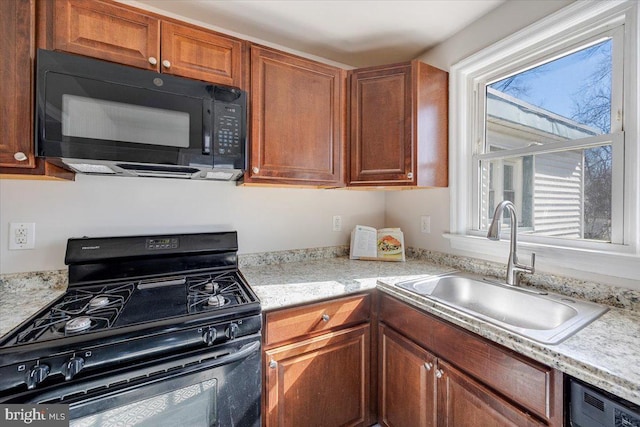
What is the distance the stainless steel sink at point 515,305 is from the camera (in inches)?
36.6

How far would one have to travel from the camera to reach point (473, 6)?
149cm

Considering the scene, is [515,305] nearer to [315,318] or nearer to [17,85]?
[315,318]

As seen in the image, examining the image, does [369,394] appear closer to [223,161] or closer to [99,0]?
[223,161]

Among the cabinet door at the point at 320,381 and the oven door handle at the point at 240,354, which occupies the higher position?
the oven door handle at the point at 240,354

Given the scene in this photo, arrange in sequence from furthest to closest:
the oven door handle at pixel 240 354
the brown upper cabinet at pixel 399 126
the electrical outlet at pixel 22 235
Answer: the brown upper cabinet at pixel 399 126, the electrical outlet at pixel 22 235, the oven door handle at pixel 240 354

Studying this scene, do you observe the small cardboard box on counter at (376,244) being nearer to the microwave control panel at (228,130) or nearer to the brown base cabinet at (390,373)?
the brown base cabinet at (390,373)

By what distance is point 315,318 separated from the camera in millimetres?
1292

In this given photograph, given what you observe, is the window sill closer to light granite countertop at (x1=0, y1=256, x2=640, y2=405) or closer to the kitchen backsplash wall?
light granite countertop at (x1=0, y1=256, x2=640, y2=405)

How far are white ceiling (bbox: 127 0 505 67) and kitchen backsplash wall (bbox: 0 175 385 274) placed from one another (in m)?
0.95

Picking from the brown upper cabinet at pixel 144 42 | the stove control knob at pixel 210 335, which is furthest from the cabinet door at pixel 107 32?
the stove control knob at pixel 210 335

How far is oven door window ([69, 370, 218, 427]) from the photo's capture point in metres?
0.85

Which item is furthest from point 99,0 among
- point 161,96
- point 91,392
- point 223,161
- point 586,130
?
point 586,130

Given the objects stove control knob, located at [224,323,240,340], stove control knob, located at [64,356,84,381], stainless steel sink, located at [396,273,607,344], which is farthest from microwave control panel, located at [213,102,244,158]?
stainless steel sink, located at [396,273,607,344]

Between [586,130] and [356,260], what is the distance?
1.39 meters
